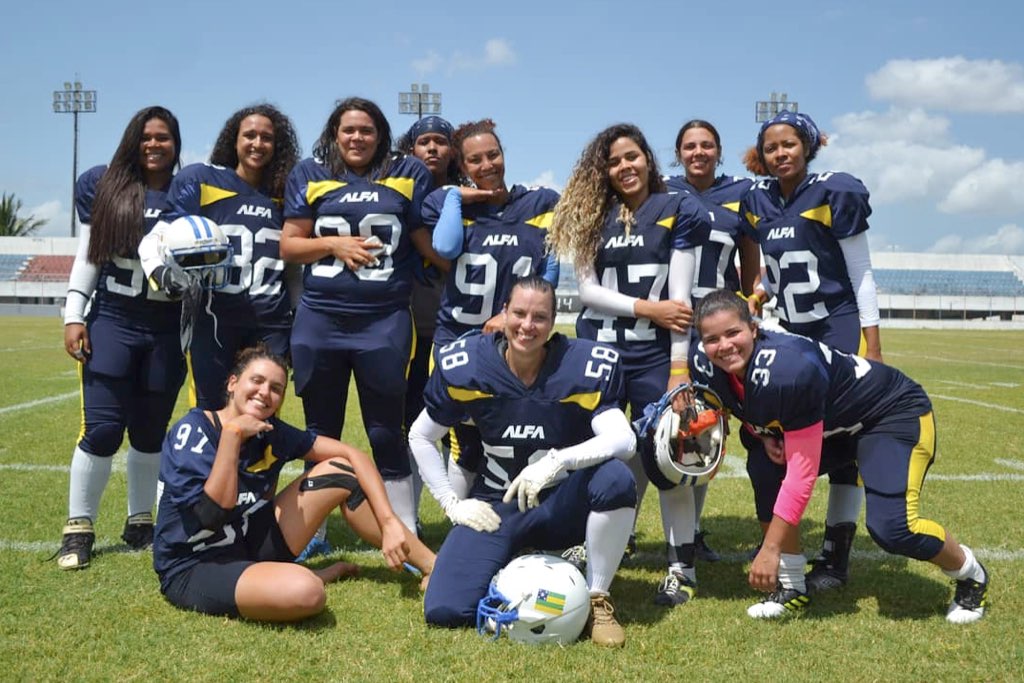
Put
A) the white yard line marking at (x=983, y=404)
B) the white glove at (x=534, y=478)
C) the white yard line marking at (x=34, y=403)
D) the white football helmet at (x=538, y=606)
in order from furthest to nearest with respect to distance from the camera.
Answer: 1. the white yard line marking at (x=983, y=404)
2. the white yard line marking at (x=34, y=403)
3. the white glove at (x=534, y=478)
4. the white football helmet at (x=538, y=606)

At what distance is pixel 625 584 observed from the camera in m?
3.62

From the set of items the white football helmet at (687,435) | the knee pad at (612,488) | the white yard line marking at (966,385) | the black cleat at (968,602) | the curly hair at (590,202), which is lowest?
the white yard line marking at (966,385)

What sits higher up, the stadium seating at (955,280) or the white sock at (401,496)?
the stadium seating at (955,280)

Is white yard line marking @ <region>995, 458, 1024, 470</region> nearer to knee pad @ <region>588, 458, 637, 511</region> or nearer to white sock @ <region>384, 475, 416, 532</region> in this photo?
knee pad @ <region>588, 458, 637, 511</region>

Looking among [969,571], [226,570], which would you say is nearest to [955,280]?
[969,571]

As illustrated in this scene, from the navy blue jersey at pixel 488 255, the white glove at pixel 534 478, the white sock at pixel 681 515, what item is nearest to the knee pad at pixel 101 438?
the navy blue jersey at pixel 488 255

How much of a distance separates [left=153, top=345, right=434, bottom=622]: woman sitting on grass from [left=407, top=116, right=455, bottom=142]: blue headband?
147cm

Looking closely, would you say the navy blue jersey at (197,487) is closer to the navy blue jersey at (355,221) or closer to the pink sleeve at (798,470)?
the navy blue jersey at (355,221)

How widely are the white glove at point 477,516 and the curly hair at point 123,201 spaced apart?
72.6 inches

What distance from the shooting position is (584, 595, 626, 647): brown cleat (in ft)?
9.43

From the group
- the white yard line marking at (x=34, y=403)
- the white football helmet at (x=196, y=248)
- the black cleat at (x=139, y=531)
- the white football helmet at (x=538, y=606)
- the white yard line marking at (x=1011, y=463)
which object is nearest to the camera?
the white football helmet at (x=538, y=606)

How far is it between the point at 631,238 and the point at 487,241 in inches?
24.2

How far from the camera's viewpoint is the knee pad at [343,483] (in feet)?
11.1

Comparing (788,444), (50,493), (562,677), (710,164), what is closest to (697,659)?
(562,677)
